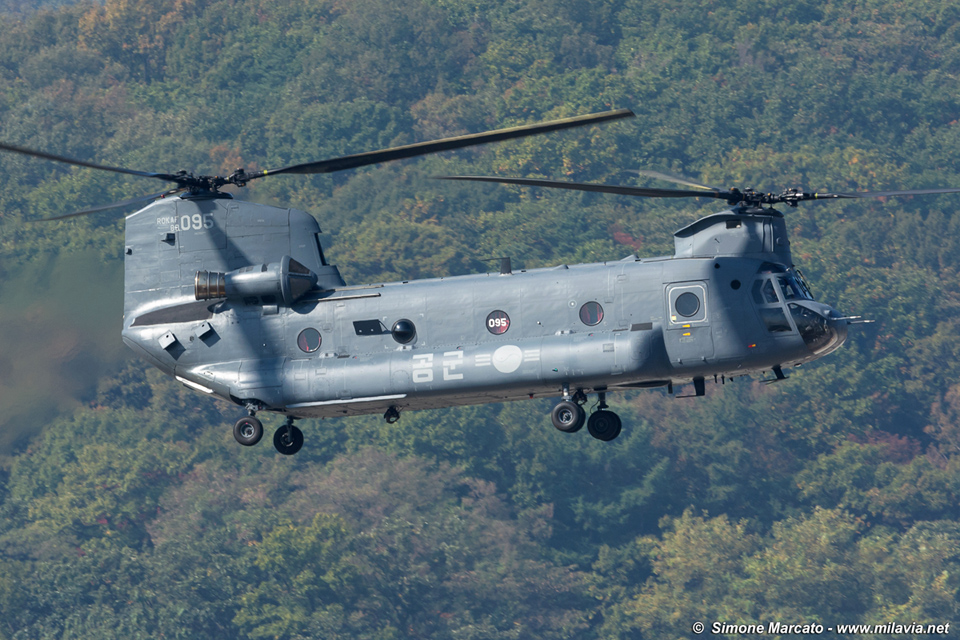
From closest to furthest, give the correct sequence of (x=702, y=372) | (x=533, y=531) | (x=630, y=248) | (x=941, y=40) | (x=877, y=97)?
(x=702, y=372) < (x=533, y=531) < (x=630, y=248) < (x=877, y=97) < (x=941, y=40)

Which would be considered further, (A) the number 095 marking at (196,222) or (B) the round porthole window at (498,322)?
(A) the number 095 marking at (196,222)

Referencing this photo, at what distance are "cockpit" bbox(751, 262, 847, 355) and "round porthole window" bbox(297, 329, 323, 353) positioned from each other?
27.5 feet

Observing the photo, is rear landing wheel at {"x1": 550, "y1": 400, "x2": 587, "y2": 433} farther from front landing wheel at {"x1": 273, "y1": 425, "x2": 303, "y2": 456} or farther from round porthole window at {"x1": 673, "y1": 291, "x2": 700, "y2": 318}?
front landing wheel at {"x1": 273, "y1": 425, "x2": 303, "y2": 456}

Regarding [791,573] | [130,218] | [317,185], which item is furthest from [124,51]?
[130,218]

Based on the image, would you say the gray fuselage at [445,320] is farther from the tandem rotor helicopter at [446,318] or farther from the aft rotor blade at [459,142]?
the aft rotor blade at [459,142]

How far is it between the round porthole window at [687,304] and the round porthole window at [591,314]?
55.9 inches

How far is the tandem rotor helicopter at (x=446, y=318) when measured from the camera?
29.6m

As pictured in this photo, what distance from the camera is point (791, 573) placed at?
341 feet

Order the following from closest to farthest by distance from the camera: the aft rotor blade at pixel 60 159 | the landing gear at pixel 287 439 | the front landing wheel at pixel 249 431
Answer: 1. the aft rotor blade at pixel 60 159
2. the front landing wheel at pixel 249 431
3. the landing gear at pixel 287 439

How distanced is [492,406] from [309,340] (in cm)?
Result: 8685

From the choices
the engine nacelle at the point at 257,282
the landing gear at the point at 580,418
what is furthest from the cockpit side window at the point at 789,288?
the engine nacelle at the point at 257,282

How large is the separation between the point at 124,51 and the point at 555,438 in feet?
230

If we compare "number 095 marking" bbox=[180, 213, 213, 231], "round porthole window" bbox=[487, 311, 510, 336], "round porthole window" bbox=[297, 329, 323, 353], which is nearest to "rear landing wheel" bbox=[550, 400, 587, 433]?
"round porthole window" bbox=[487, 311, 510, 336]

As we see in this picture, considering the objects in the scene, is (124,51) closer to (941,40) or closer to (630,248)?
(630,248)
